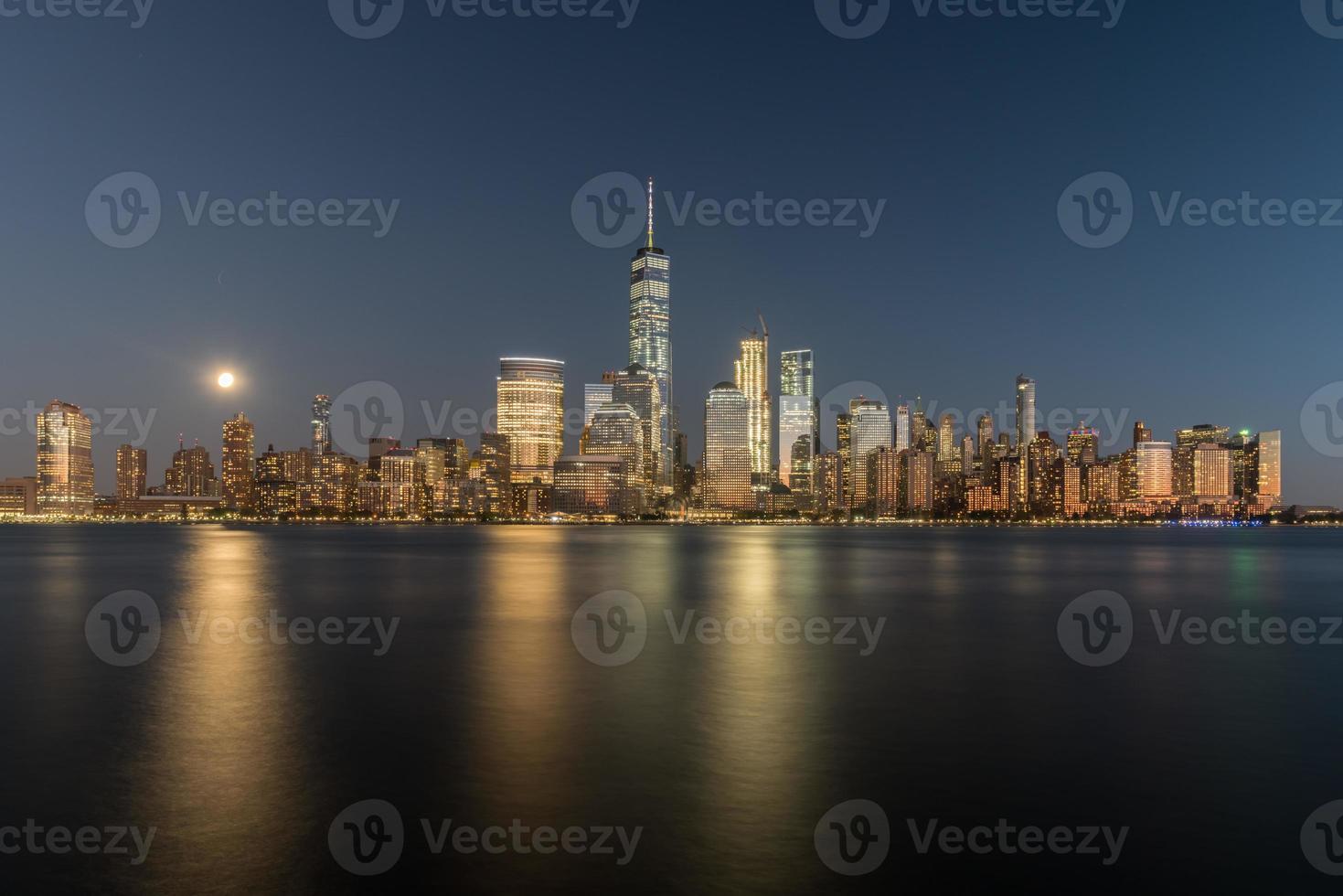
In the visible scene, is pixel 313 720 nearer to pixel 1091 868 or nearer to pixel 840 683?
pixel 840 683

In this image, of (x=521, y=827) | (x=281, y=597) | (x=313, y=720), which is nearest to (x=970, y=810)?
(x=521, y=827)

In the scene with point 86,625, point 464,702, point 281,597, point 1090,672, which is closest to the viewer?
point 464,702
